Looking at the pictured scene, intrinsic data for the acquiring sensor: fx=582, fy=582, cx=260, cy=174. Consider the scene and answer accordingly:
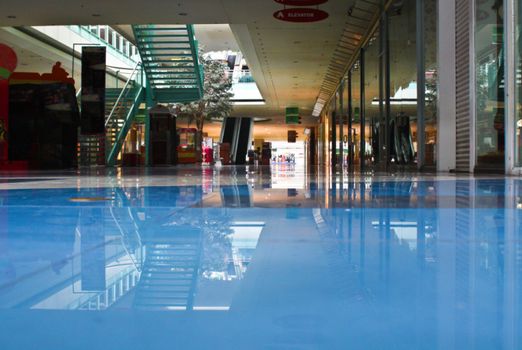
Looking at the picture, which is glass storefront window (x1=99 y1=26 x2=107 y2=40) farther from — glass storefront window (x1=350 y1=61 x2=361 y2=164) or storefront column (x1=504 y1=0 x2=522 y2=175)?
storefront column (x1=504 y1=0 x2=522 y2=175)

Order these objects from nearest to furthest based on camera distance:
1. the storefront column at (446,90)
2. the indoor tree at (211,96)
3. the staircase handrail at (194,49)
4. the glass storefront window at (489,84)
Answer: the glass storefront window at (489,84) < the storefront column at (446,90) < the staircase handrail at (194,49) < the indoor tree at (211,96)

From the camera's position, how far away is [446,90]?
12.0 metres

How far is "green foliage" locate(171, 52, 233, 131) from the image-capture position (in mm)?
37344

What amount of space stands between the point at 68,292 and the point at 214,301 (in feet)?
1.04

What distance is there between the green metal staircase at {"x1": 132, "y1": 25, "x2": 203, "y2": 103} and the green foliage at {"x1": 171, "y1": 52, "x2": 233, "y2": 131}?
1217 centimetres

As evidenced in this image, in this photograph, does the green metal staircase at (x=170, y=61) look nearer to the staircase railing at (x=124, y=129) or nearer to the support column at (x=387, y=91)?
the staircase railing at (x=124, y=129)

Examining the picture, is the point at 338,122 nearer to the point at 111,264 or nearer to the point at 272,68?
the point at 272,68

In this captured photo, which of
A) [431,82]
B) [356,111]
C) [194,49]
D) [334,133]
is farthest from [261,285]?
[334,133]

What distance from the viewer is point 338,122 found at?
102ft

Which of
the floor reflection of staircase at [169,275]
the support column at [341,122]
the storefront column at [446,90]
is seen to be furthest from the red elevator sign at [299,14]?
the support column at [341,122]

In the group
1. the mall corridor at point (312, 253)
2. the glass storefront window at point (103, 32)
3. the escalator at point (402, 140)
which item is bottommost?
the mall corridor at point (312, 253)

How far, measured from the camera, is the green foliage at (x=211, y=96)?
123 ft

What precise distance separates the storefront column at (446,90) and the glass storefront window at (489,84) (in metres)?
1.04

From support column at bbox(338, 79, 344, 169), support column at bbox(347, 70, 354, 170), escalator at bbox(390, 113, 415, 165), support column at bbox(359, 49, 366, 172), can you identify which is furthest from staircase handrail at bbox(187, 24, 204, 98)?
escalator at bbox(390, 113, 415, 165)
